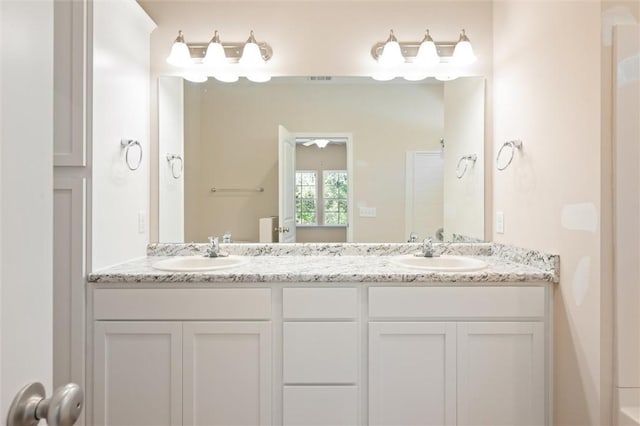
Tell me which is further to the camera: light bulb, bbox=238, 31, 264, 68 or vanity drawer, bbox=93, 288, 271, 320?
light bulb, bbox=238, 31, 264, 68

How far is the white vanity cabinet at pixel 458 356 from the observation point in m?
1.65

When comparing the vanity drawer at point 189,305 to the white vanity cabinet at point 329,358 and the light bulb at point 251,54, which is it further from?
the light bulb at point 251,54

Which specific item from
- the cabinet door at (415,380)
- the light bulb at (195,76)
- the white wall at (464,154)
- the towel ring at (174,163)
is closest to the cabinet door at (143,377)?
the cabinet door at (415,380)

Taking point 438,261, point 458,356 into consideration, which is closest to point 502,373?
point 458,356

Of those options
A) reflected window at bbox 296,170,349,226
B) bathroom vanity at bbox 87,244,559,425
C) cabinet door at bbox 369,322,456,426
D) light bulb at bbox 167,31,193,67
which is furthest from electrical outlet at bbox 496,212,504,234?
light bulb at bbox 167,31,193,67

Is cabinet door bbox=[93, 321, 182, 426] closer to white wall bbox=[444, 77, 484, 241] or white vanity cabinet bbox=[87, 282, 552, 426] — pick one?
white vanity cabinet bbox=[87, 282, 552, 426]

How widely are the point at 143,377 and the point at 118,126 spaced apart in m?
1.21

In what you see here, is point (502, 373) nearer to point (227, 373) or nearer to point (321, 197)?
point (227, 373)

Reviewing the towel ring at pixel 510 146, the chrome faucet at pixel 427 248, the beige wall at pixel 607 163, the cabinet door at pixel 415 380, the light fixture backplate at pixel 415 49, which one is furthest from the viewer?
the light fixture backplate at pixel 415 49

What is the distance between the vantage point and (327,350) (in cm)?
166

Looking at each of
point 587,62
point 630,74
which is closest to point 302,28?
point 587,62

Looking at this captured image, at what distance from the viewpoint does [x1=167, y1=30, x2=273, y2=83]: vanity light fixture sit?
85.6 inches

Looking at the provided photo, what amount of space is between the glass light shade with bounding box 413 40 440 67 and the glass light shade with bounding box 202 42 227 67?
3.76 ft

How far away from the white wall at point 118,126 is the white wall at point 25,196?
1323 mm
